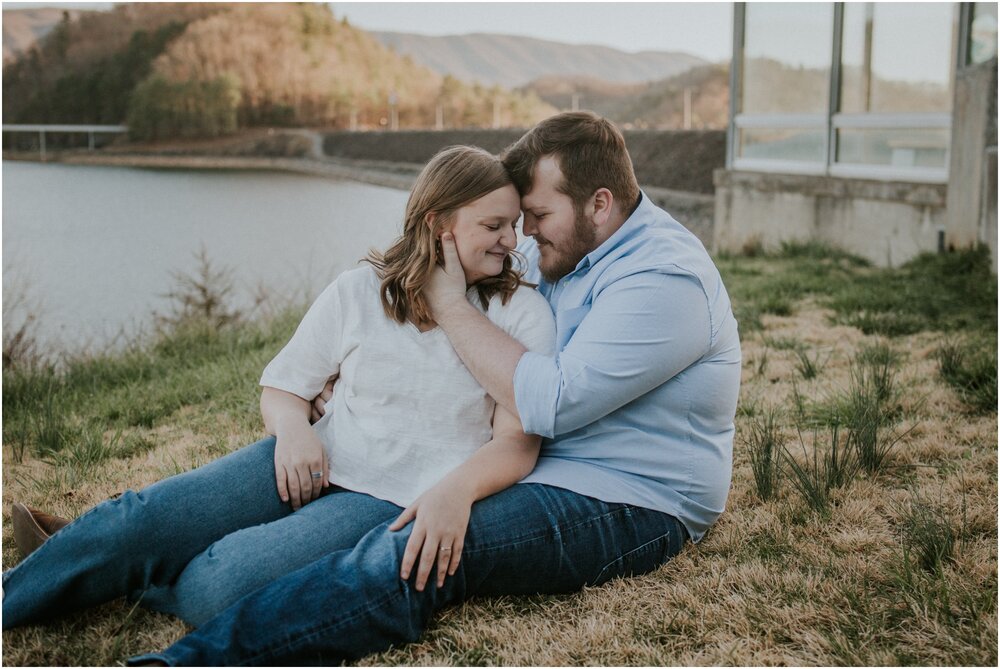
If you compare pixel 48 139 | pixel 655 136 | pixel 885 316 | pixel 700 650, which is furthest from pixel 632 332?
pixel 48 139

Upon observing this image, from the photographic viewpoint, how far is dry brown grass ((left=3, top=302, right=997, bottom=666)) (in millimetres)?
1998

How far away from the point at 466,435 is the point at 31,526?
114cm

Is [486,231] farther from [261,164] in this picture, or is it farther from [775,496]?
[261,164]

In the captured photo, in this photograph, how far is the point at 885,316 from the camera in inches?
217

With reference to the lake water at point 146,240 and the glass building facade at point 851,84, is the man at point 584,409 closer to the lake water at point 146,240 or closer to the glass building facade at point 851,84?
the lake water at point 146,240

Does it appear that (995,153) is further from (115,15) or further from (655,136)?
(115,15)

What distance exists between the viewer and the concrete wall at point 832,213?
8039 millimetres

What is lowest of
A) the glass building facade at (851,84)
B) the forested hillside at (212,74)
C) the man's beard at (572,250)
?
the man's beard at (572,250)

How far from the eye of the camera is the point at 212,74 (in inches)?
1245

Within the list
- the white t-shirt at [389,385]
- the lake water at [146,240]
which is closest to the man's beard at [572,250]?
the white t-shirt at [389,385]

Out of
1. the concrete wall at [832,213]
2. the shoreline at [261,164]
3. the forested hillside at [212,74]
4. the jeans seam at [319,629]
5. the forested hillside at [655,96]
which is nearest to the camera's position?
the jeans seam at [319,629]

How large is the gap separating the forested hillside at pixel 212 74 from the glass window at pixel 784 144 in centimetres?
2004

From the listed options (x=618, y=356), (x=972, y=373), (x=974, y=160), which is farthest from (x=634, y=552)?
(x=974, y=160)

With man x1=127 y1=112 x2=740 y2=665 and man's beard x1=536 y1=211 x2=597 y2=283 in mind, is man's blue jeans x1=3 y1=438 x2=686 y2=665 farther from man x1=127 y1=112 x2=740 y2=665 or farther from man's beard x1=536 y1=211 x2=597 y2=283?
man's beard x1=536 y1=211 x2=597 y2=283
